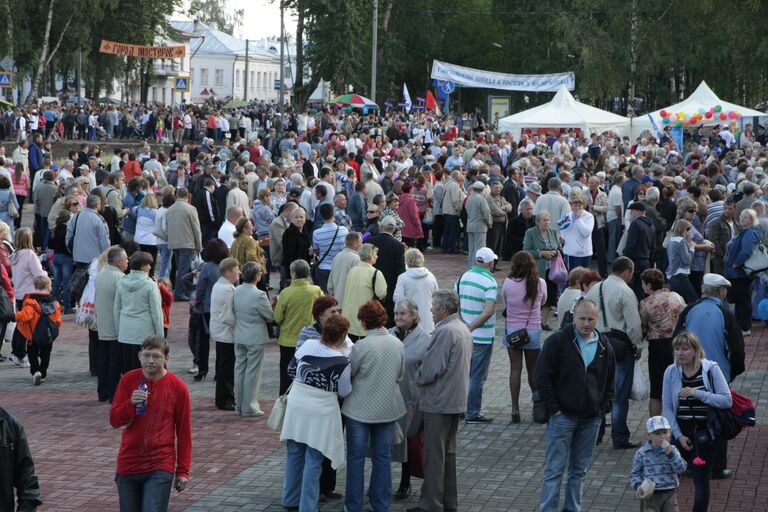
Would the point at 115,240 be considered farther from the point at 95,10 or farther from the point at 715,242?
the point at 95,10

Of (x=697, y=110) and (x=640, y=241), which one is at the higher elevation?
(x=697, y=110)

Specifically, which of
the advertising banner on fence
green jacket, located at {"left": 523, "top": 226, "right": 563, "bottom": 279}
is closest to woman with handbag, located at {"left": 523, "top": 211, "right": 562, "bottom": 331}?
green jacket, located at {"left": 523, "top": 226, "right": 563, "bottom": 279}

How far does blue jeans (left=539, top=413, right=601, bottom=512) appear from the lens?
26.7 feet

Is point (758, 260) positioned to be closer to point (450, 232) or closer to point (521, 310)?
point (521, 310)

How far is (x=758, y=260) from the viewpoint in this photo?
15094 mm

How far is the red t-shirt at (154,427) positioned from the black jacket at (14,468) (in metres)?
0.98

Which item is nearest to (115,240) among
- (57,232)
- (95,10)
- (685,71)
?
(57,232)

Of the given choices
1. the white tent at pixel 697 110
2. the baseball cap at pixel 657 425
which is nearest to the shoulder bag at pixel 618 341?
the baseball cap at pixel 657 425

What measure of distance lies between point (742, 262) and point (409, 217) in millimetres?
6543

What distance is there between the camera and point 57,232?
55.0 feet

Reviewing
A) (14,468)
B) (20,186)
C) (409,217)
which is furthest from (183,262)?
(14,468)

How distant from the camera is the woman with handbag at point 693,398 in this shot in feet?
28.0

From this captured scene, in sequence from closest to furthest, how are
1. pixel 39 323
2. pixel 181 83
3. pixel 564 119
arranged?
pixel 39 323 → pixel 564 119 → pixel 181 83

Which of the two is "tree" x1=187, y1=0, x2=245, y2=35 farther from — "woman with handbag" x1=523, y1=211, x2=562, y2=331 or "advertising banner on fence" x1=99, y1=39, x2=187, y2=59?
"woman with handbag" x1=523, y1=211, x2=562, y2=331
